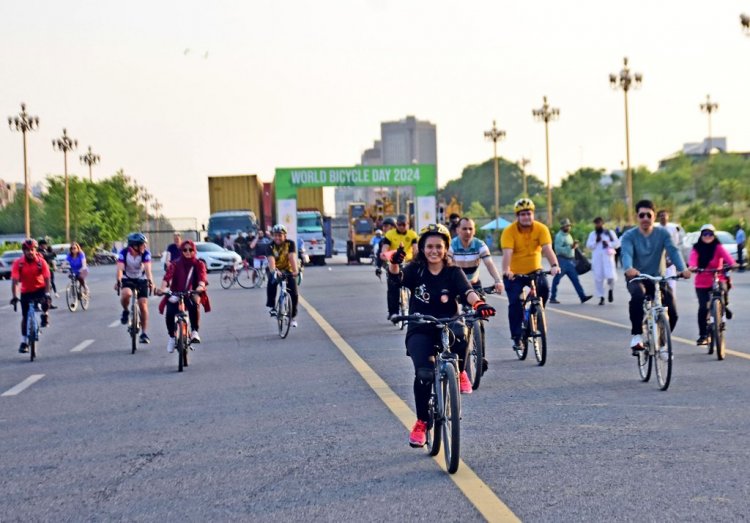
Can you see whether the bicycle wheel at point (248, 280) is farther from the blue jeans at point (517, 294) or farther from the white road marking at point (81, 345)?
the blue jeans at point (517, 294)

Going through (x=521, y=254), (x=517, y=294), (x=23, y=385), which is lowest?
(x=23, y=385)

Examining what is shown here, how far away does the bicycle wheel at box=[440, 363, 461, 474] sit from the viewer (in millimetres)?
7035

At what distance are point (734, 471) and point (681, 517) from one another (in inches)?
48.6

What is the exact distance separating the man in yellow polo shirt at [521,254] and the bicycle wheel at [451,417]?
595 cm

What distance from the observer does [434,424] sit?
7.73 meters

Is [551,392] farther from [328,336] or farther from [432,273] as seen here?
[328,336]

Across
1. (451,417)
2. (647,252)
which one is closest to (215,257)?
(647,252)

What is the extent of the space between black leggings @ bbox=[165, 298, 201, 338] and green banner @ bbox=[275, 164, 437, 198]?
133 feet

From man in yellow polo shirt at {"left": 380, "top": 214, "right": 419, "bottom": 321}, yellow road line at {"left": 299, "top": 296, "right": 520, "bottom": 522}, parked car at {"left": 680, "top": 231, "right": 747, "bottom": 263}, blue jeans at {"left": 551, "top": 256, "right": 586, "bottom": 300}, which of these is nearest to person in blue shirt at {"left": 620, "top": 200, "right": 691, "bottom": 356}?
yellow road line at {"left": 299, "top": 296, "right": 520, "bottom": 522}

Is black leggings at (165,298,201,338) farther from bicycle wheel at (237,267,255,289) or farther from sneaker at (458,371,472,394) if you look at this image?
bicycle wheel at (237,267,255,289)

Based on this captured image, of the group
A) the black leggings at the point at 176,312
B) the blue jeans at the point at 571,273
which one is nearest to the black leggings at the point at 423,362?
the black leggings at the point at 176,312

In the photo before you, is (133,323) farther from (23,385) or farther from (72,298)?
(72,298)

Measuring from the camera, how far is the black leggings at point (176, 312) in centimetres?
A: 1408

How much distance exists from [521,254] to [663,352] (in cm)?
276
